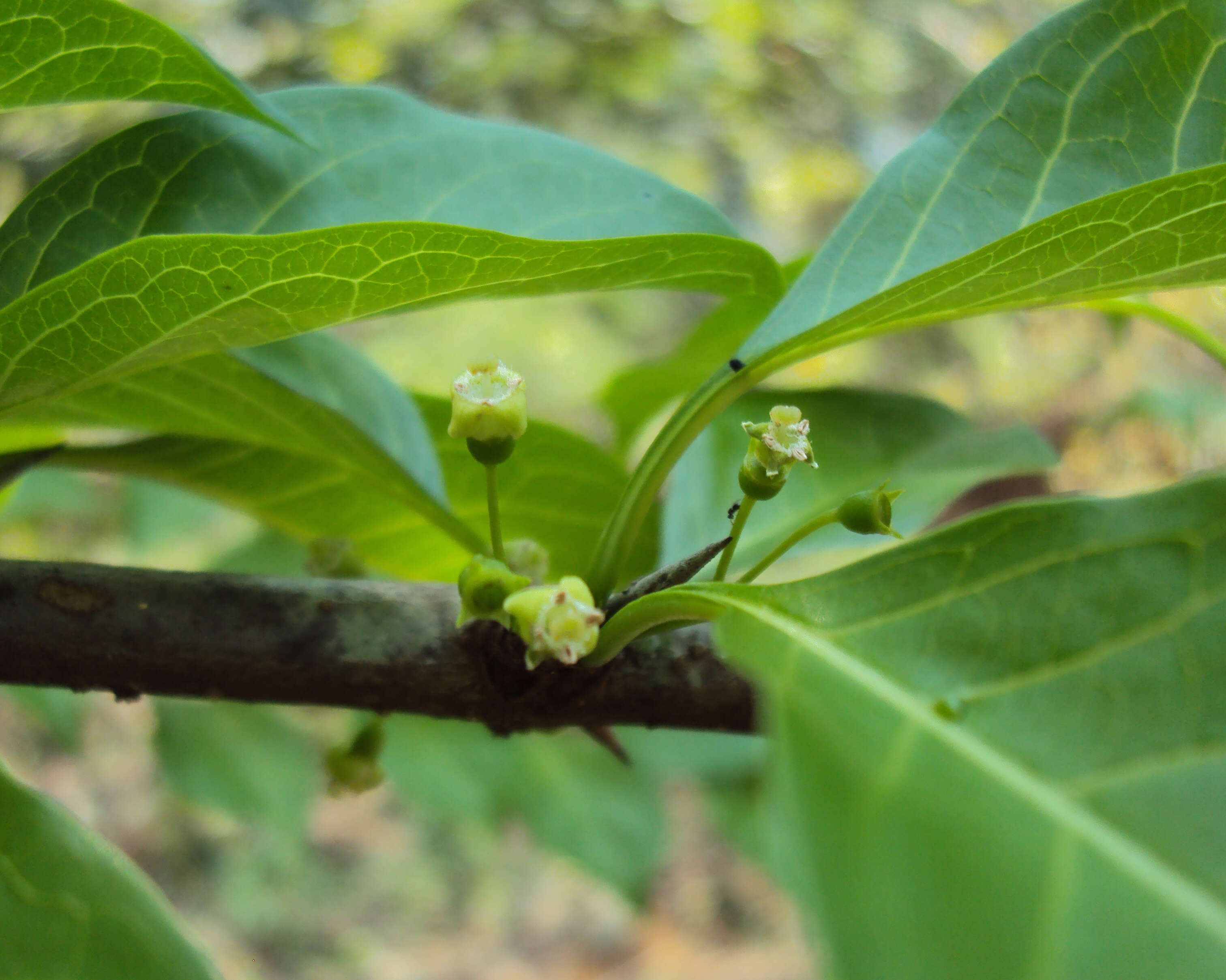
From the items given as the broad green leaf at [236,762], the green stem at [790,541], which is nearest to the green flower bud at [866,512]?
the green stem at [790,541]

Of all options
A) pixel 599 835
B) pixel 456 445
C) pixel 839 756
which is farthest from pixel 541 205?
pixel 599 835

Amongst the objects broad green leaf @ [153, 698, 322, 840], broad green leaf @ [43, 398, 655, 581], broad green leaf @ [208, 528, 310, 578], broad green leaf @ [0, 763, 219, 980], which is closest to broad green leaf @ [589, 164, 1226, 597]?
broad green leaf @ [43, 398, 655, 581]

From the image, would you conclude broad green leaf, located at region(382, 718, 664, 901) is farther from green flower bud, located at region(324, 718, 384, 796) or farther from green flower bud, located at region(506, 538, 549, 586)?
green flower bud, located at region(506, 538, 549, 586)

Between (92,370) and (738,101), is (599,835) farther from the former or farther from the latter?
(738,101)

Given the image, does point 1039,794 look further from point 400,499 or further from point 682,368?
point 682,368

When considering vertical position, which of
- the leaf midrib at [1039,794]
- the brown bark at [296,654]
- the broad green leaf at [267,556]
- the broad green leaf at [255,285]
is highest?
the broad green leaf at [267,556]

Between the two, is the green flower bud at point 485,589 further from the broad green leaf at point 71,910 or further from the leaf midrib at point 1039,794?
the broad green leaf at point 71,910
